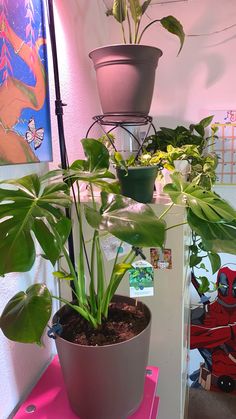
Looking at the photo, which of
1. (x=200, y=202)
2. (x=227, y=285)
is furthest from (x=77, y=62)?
(x=227, y=285)

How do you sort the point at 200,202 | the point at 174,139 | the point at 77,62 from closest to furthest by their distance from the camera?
1. the point at 200,202
2. the point at 77,62
3. the point at 174,139

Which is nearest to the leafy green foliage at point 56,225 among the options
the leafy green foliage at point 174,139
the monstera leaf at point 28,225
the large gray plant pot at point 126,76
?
the monstera leaf at point 28,225

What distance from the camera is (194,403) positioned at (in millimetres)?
1839

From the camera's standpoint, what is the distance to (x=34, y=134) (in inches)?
35.4

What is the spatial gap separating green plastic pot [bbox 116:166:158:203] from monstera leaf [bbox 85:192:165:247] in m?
0.33

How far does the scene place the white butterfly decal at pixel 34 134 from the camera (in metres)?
0.87

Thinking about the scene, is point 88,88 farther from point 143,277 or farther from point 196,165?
point 143,277

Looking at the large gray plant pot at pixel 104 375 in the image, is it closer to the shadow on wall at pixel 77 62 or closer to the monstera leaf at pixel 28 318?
the monstera leaf at pixel 28 318

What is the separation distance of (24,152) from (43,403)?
0.72m

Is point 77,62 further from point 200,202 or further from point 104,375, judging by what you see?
point 104,375

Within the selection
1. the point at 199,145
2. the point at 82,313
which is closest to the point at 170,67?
the point at 199,145

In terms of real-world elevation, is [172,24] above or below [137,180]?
above

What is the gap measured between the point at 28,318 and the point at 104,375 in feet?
0.92

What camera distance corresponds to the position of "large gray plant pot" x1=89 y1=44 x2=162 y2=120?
101 cm
